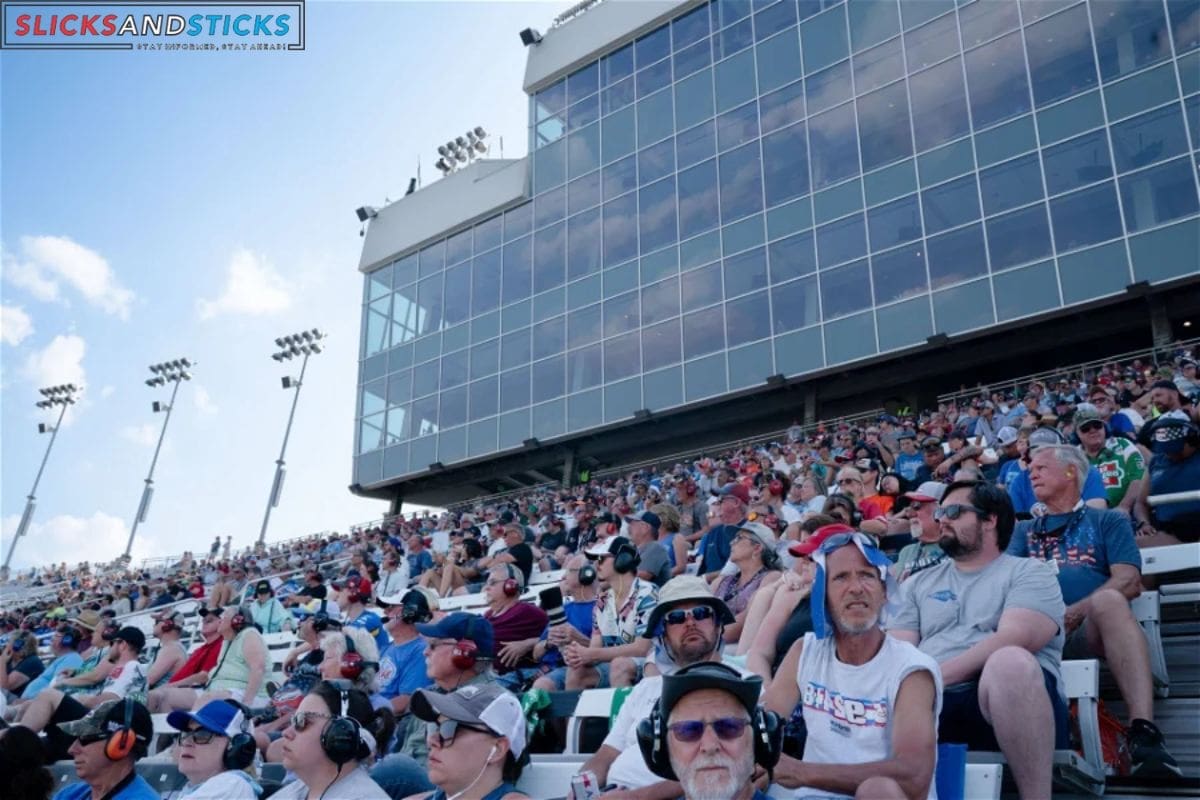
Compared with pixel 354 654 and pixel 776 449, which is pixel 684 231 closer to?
pixel 776 449

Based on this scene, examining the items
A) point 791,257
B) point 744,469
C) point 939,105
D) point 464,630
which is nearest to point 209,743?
point 464,630

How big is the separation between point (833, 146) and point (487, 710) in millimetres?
22620

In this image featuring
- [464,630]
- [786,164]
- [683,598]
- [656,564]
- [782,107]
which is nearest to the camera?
[683,598]

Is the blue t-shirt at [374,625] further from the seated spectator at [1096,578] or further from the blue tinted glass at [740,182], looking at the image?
the blue tinted glass at [740,182]

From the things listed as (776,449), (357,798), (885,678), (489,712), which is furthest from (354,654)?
(776,449)

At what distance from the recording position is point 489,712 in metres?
3.31

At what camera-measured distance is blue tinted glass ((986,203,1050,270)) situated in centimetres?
1972

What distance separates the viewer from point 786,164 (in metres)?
24.3

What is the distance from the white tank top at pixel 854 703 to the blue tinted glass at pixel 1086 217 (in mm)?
19272

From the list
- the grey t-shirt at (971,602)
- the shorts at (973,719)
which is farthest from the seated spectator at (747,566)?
the shorts at (973,719)

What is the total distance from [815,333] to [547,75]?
47.4ft

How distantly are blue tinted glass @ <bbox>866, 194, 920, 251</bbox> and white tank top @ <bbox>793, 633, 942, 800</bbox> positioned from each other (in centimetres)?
2030

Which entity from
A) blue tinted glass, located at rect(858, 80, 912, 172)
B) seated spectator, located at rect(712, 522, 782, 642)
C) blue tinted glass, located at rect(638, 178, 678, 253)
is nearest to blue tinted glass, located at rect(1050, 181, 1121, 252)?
blue tinted glass, located at rect(858, 80, 912, 172)

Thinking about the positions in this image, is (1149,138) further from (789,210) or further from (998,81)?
(789,210)
